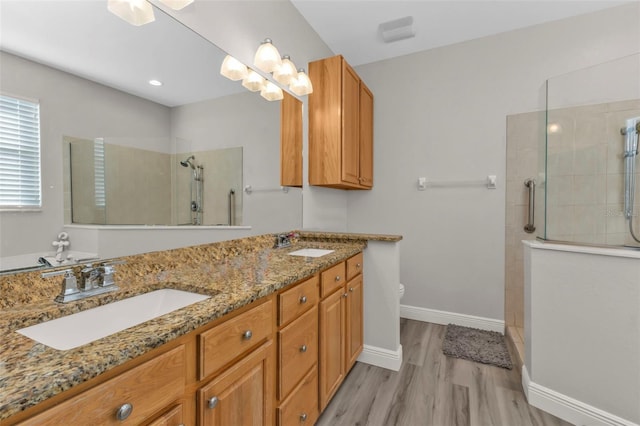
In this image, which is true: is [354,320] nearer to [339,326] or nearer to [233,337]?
[339,326]

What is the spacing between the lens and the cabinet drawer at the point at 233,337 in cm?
83

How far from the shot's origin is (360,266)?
2.12 meters

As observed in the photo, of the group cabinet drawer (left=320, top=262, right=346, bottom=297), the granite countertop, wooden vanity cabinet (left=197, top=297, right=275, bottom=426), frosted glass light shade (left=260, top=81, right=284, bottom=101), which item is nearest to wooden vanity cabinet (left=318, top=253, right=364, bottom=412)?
cabinet drawer (left=320, top=262, right=346, bottom=297)

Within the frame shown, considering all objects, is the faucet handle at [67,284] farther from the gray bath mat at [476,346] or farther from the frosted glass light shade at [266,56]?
the gray bath mat at [476,346]

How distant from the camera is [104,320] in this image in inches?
35.6

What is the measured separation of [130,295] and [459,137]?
2.94 metres

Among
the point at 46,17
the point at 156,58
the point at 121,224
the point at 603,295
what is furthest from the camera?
the point at 603,295

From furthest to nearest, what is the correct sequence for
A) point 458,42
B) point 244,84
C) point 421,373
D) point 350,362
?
point 458,42
point 421,373
point 350,362
point 244,84

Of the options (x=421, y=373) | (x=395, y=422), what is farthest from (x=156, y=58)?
(x=421, y=373)

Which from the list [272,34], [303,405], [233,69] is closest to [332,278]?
[303,405]

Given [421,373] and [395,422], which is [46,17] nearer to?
[395,422]

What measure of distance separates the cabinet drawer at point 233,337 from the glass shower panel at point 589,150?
1.85 meters

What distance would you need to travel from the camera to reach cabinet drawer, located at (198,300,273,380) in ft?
2.72

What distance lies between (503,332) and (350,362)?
168cm
